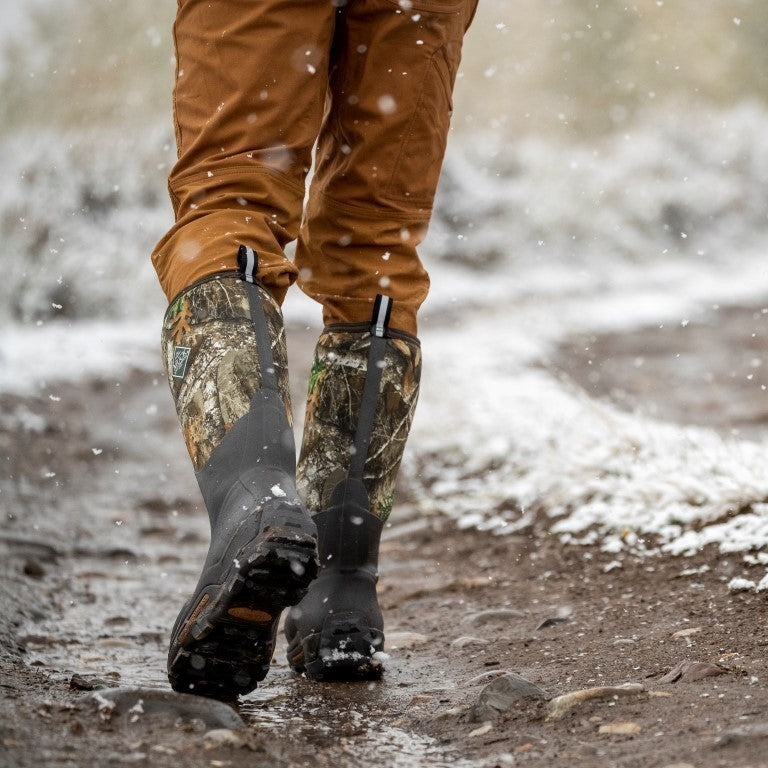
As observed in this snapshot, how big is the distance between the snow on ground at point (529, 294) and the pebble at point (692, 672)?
617mm

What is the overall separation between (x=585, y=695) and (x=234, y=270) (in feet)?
2.66

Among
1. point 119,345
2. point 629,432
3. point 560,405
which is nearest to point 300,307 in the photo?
point 119,345

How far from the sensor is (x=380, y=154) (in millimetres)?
1695

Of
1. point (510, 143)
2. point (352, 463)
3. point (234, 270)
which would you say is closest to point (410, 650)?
point (352, 463)

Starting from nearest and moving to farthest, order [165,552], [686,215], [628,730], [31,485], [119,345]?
[628,730] < [165,552] < [31,485] < [119,345] < [686,215]

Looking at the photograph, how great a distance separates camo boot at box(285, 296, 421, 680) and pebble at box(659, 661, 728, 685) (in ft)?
1.69

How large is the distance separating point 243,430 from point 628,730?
2.16 ft

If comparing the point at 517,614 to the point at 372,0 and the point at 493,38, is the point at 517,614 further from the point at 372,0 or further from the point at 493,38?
the point at 493,38

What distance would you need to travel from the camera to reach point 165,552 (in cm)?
283

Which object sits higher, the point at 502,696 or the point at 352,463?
the point at 352,463

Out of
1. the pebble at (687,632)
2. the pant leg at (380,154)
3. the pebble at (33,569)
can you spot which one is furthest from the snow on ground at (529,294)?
→ the pebble at (33,569)

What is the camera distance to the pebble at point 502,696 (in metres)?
1.39

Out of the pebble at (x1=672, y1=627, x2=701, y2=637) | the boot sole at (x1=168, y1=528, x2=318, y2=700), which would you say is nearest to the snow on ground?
the pebble at (x1=672, y1=627, x2=701, y2=637)

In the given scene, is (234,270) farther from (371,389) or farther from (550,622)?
(550,622)
